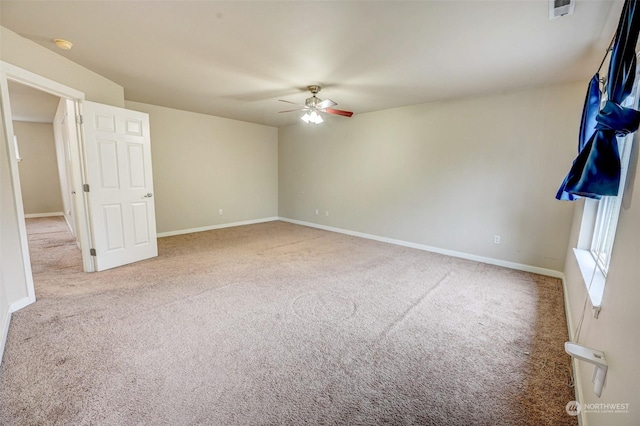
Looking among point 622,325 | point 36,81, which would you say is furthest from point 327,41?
point 36,81

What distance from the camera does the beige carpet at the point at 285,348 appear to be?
4.86ft

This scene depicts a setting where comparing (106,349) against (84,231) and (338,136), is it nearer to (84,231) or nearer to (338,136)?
(84,231)

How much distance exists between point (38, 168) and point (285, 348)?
9.16m

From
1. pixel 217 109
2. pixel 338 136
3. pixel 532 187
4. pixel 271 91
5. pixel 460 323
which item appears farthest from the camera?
pixel 338 136

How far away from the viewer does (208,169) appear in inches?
227

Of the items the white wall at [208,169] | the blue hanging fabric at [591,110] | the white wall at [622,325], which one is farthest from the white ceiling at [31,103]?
the blue hanging fabric at [591,110]

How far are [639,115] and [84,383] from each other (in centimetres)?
350

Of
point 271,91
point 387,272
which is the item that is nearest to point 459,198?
point 387,272

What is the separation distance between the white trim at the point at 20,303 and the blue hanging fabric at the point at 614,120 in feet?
14.8

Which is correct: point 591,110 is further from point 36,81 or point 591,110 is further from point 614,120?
point 36,81

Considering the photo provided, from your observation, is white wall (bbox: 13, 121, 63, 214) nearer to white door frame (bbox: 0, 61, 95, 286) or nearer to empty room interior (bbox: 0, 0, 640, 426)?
empty room interior (bbox: 0, 0, 640, 426)

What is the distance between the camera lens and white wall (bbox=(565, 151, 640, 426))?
977 mm

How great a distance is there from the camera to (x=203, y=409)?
147cm

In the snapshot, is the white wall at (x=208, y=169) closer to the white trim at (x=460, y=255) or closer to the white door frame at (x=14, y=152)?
the white door frame at (x=14, y=152)
